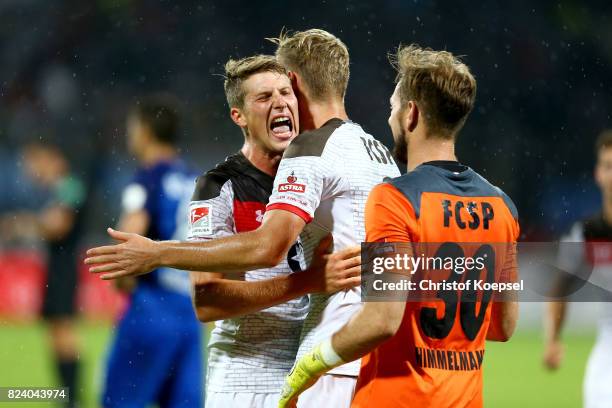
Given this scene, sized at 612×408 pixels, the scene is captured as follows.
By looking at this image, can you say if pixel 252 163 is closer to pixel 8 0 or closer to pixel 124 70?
pixel 124 70

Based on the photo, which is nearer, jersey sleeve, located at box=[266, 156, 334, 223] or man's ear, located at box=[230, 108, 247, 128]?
jersey sleeve, located at box=[266, 156, 334, 223]

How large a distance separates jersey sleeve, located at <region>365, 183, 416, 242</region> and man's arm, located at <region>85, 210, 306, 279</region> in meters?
0.46

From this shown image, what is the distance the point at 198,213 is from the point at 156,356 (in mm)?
2091

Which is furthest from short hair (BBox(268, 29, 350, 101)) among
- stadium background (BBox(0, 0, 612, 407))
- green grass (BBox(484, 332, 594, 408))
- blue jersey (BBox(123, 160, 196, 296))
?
stadium background (BBox(0, 0, 612, 407))

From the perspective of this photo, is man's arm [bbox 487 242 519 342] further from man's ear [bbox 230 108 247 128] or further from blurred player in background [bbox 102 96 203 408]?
blurred player in background [bbox 102 96 203 408]

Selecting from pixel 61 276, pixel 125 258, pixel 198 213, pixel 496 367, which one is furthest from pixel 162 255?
pixel 496 367

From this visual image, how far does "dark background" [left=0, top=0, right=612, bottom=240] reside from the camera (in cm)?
1622

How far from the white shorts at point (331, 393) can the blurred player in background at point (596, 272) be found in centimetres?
210

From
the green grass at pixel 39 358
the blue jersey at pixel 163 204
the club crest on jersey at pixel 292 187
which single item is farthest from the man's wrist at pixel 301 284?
the green grass at pixel 39 358

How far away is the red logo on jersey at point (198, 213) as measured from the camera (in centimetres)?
360

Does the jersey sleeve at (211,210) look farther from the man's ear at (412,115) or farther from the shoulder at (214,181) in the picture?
the man's ear at (412,115)

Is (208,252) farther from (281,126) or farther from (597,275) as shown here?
(597,275)

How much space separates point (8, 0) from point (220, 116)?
18.4 ft

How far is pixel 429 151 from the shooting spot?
280 cm
